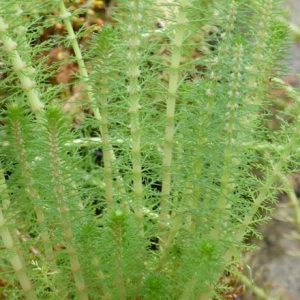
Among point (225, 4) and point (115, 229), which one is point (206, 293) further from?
point (225, 4)

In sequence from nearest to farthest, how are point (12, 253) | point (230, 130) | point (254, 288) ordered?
point (230, 130)
point (12, 253)
point (254, 288)

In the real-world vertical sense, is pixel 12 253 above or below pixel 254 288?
above

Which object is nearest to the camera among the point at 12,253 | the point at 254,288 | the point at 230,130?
the point at 230,130

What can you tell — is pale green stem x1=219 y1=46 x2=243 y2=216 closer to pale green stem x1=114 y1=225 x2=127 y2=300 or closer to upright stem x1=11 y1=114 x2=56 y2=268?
pale green stem x1=114 y1=225 x2=127 y2=300

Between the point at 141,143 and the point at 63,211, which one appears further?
the point at 141,143

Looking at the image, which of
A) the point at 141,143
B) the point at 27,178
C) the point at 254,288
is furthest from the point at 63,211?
the point at 254,288

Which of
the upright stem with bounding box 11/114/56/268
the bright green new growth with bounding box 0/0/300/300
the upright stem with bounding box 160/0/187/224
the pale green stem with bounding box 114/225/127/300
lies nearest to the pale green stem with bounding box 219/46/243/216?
the bright green new growth with bounding box 0/0/300/300

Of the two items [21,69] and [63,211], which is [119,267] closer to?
[63,211]

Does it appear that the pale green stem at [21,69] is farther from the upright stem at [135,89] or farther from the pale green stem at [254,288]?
the pale green stem at [254,288]
